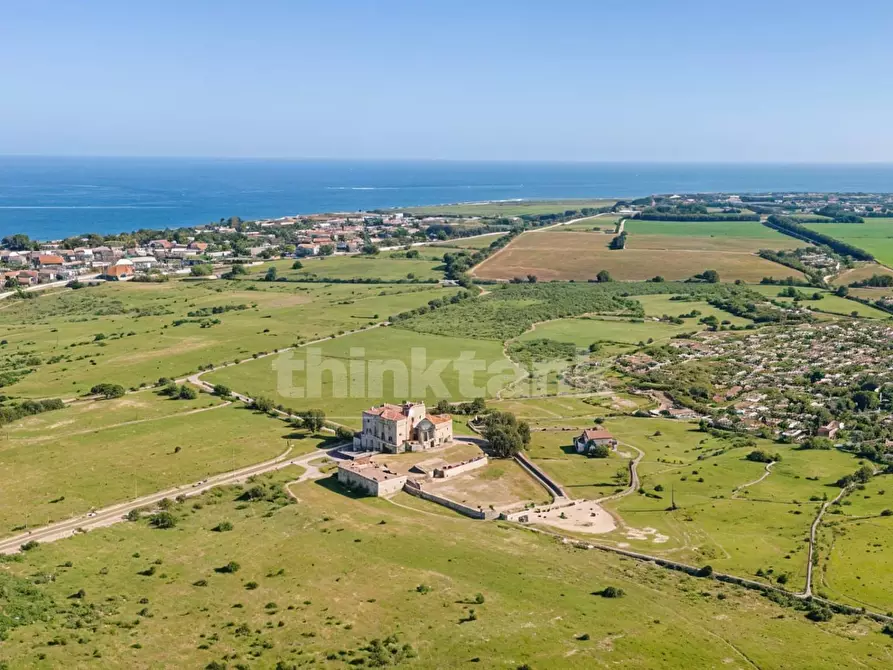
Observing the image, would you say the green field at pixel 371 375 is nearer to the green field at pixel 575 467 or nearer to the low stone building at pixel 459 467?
the low stone building at pixel 459 467

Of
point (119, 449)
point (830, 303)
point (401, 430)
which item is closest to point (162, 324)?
point (119, 449)

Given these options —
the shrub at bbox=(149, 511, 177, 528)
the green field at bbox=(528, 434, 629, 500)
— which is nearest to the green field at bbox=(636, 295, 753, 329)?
the green field at bbox=(528, 434, 629, 500)

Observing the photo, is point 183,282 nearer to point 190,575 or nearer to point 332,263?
point 332,263

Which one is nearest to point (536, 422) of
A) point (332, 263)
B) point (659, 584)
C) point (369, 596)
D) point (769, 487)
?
point (769, 487)

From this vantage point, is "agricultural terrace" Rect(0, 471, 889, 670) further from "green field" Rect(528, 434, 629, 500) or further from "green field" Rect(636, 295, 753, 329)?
"green field" Rect(636, 295, 753, 329)

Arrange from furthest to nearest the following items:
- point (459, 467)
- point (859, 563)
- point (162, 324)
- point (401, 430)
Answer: point (162, 324), point (401, 430), point (459, 467), point (859, 563)

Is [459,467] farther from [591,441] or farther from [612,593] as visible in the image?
[612,593]

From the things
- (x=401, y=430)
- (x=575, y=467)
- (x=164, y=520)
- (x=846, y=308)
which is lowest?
(x=575, y=467)
